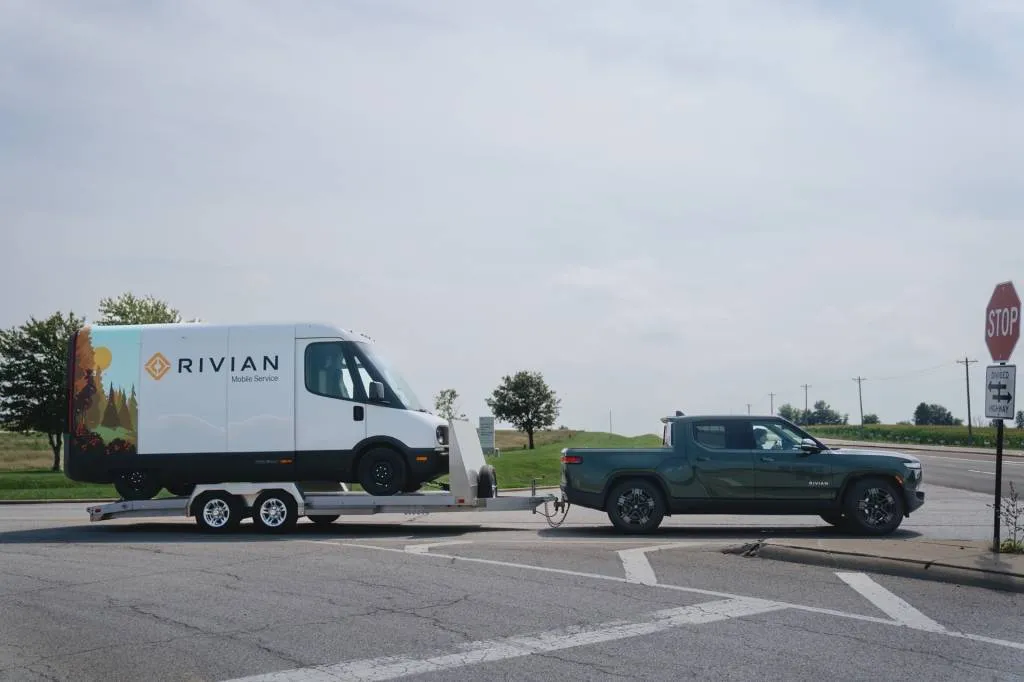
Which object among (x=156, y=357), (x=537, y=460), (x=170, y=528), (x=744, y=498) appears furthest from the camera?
(x=537, y=460)

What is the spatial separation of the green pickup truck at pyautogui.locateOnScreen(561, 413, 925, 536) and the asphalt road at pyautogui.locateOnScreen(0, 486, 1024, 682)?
4.13ft

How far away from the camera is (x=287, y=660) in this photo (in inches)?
287

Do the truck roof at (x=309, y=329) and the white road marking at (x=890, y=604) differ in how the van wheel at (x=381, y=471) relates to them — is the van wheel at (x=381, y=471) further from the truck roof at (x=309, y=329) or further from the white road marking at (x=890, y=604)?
the white road marking at (x=890, y=604)

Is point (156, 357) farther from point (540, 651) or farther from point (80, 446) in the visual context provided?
point (540, 651)

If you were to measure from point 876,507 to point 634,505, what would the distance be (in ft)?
11.5

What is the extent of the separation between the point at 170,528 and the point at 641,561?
9628mm

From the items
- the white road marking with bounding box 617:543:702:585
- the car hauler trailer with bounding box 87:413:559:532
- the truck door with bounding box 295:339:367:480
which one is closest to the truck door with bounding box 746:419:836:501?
the white road marking with bounding box 617:543:702:585

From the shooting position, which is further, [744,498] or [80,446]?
[80,446]

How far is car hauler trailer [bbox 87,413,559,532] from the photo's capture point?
15891 millimetres

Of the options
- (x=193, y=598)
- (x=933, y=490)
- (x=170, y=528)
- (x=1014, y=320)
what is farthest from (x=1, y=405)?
(x=1014, y=320)

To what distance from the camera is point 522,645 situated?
7.61m

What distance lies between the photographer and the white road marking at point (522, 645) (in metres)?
6.86

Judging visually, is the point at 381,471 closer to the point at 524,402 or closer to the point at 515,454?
the point at 515,454

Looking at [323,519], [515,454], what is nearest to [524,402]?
[515,454]
